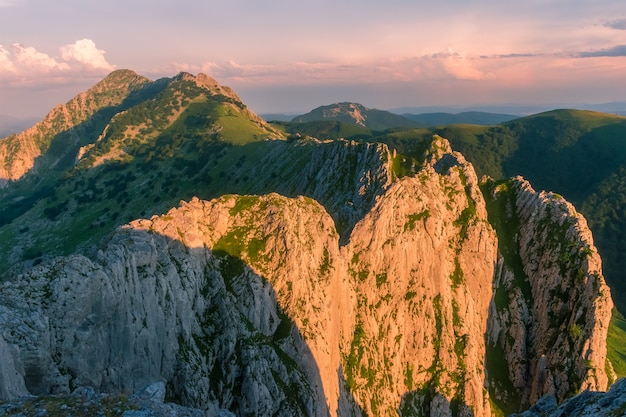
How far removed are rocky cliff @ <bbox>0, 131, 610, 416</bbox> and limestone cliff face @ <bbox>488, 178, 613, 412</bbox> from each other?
1.20ft

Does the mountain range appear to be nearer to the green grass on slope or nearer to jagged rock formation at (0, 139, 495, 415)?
jagged rock formation at (0, 139, 495, 415)

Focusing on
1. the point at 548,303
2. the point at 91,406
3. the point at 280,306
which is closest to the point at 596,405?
the point at 91,406

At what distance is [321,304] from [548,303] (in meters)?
52.5

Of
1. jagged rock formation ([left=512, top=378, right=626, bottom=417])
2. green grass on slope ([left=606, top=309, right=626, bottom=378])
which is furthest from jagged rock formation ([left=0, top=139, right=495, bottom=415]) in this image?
green grass on slope ([left=606, top=309, right=626, bottom=378])

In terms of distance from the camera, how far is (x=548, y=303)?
283ft

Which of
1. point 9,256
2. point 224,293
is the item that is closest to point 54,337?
point 224,293

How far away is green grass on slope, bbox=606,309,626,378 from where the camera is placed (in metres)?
106

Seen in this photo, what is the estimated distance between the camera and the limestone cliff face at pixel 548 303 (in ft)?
249

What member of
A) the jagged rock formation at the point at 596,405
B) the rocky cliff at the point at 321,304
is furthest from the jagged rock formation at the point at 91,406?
the jagged rock formation at the point at 596,405

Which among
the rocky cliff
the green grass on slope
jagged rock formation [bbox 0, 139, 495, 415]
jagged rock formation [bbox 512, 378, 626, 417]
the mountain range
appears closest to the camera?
jagged rock formation [bbox 512, 378, 626, 417]

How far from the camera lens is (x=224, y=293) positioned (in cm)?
5922

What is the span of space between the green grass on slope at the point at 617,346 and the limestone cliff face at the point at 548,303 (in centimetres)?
2843

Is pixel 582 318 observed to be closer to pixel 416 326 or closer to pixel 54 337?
pixel 416 326

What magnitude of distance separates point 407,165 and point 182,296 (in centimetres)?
7056
